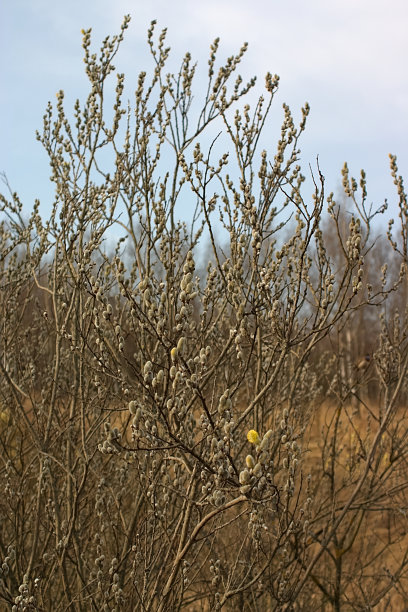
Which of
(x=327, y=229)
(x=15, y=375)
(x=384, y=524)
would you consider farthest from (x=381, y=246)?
(x=15, y=375)

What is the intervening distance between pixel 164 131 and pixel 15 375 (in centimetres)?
267

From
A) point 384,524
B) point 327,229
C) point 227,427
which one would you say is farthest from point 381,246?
point 227,427

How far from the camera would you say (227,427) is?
1750mm

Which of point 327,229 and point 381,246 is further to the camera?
point 381,246

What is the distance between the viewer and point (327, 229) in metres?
27.1

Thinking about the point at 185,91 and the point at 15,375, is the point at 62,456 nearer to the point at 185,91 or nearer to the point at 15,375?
the point at 15,375

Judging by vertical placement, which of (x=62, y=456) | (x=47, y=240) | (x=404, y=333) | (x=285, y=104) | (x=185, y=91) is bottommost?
(x=62, y=456)

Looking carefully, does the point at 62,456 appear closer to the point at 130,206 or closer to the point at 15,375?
the point at 15,375

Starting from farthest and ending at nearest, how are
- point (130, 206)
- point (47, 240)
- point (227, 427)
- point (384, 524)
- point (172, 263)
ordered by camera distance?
Answer: point (384, 524) < point (47, 240) < point (130, 206) < point (172, 263) < point (227, 427)

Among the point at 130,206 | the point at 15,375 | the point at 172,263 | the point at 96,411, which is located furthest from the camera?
the point at 15,375

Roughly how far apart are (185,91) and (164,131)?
11.6 inches

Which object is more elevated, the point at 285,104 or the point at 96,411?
the point at 285,104

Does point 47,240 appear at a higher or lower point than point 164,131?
lower

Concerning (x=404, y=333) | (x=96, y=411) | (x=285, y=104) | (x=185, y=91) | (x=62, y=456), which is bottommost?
(x=62, y=456)
